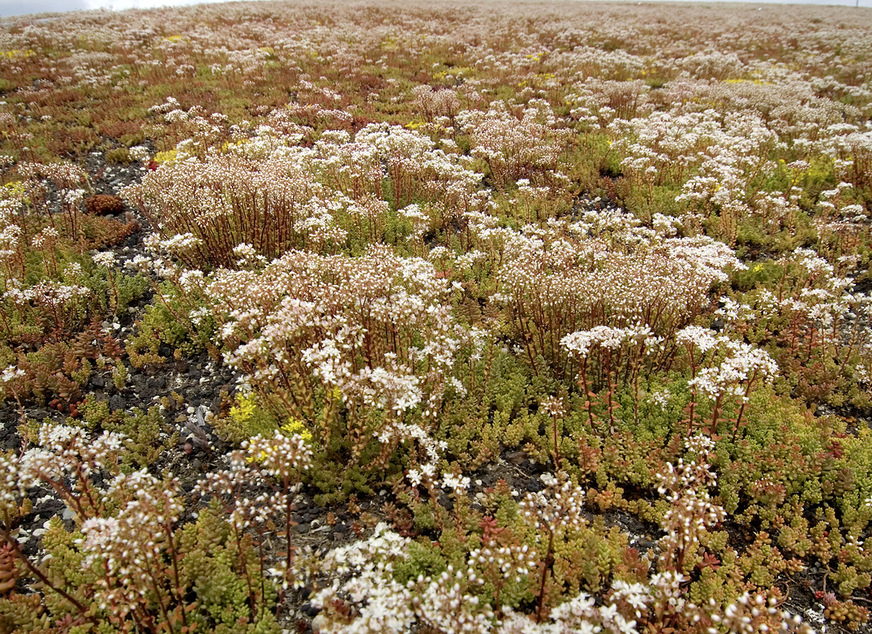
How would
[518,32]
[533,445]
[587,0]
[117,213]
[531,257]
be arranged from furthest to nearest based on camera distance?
1. [587,0]
2. [518,32]
3. [117,213]
4. [531,257]
5. [533,445]

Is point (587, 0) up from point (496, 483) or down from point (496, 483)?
up

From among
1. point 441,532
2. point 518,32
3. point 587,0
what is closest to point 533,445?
point 441,532

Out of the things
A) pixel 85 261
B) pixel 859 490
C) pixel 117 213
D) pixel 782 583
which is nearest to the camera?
pixel 782 583

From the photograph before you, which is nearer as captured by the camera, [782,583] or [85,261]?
[782,583]

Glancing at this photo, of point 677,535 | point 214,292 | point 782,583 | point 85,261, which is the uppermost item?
point 214,292

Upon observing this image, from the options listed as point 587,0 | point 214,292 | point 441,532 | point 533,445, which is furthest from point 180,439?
point 587,0

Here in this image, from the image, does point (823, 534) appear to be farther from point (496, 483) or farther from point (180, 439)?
point (180, 439)

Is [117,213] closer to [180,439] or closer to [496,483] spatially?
[180,439]
